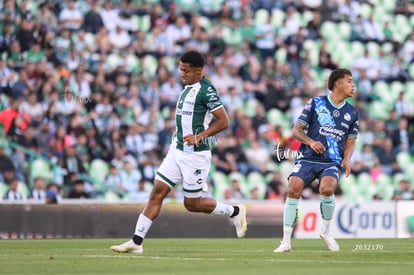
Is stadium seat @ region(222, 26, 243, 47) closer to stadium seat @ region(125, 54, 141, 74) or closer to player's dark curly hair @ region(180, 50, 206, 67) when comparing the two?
stadium seat @ region(125, 54, 141, 74)

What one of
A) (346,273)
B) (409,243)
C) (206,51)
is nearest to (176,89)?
(206,51)

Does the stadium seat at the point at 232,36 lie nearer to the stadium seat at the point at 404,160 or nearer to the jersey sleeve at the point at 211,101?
the stadium seat at the point at 404,160

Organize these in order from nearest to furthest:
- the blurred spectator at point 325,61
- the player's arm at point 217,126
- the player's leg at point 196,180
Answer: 1. the player's arm at point 217,126
2. the player's leg at point 196,180
3. the blurred spectator at point 325,61

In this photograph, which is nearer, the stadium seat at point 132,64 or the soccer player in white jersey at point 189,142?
the soccer player in white jersey at point 189,142

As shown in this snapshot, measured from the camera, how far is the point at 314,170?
14336 millimetres

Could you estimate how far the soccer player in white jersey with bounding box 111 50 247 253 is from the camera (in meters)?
13.4

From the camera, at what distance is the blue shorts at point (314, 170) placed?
46.8 ft

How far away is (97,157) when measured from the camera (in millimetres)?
23156

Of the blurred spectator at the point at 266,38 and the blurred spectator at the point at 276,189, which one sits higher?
the blurred spectator at the point at 266,38

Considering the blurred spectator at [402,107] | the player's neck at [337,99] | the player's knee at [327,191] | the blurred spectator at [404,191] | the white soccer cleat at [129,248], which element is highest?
the player's neck at [337,99]

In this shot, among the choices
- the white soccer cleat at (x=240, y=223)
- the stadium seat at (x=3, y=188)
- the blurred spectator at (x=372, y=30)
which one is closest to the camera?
the white soccer cleat at (x=240, y=223)

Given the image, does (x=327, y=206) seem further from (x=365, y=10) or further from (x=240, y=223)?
(x=365, y=10)

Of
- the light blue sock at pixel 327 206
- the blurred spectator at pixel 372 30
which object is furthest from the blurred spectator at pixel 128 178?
the blurred spectator at pixel 372 30

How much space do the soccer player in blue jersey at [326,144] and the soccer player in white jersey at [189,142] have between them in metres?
1.26
